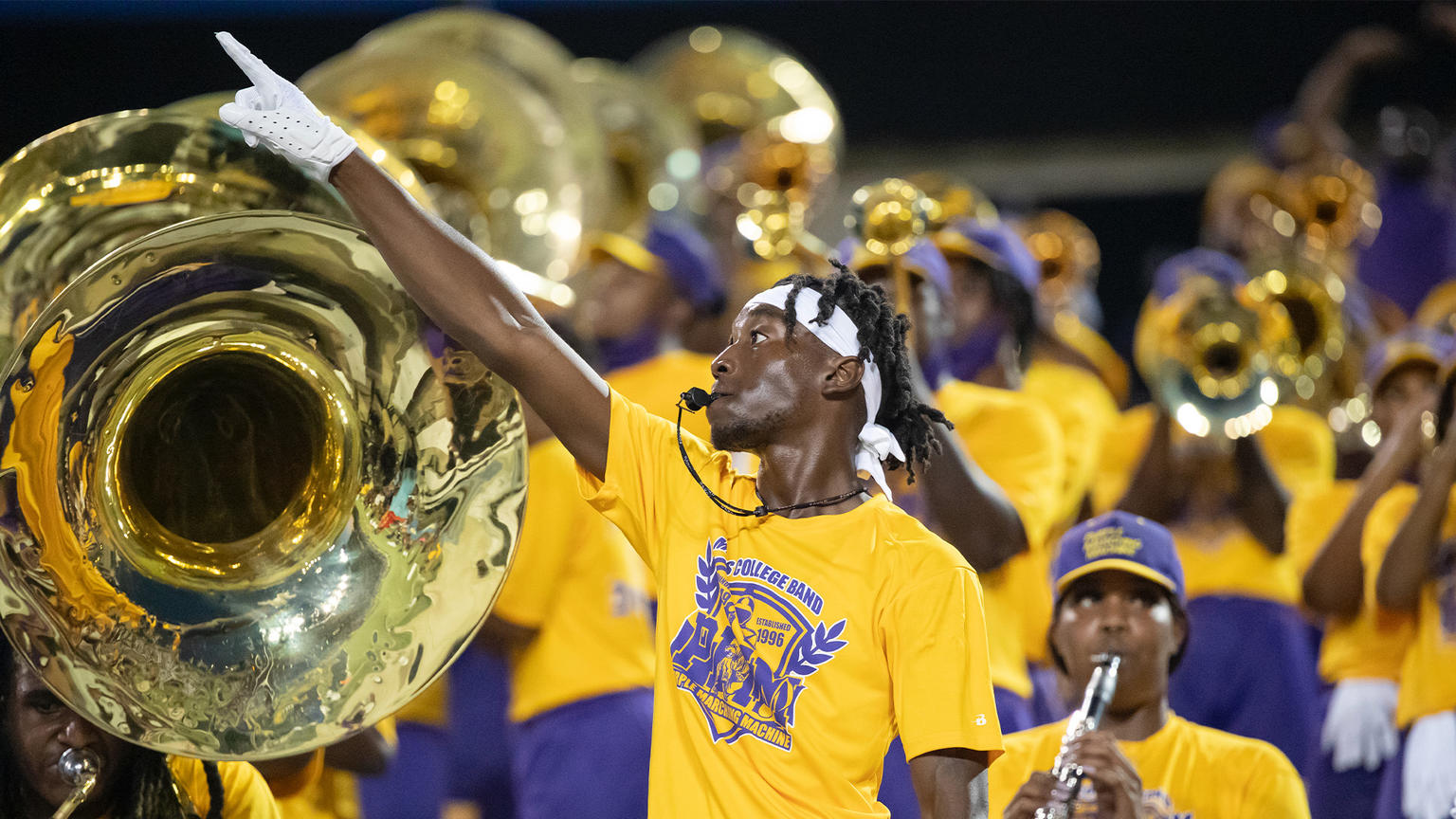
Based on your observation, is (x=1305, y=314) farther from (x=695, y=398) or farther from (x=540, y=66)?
(x=695, y=398)

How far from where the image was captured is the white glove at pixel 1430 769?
3865 mm

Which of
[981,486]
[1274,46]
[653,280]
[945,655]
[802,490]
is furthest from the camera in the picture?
[1274,46]

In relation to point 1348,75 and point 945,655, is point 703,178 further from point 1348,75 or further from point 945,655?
point 945,655

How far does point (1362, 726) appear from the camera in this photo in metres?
4.35

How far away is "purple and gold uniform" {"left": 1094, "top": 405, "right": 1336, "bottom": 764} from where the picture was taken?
477 centimetres

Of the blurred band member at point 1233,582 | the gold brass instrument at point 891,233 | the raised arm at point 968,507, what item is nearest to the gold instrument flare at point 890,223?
the gold brass instrument at point 891,233

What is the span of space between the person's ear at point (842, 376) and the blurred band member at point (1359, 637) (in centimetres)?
218

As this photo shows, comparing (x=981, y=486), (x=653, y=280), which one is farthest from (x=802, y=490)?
(x=653, y=280)

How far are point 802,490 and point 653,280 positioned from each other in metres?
2.88

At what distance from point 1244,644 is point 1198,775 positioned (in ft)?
5.07

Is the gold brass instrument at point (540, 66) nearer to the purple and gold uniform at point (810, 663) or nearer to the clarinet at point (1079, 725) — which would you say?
the clarinet at point (1079, 725)

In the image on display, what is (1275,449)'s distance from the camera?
18.7 ft

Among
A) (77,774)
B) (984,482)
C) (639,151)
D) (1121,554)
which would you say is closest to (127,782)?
(77,774)

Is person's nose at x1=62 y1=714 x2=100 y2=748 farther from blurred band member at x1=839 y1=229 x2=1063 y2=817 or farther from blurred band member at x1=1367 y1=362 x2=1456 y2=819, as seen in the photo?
blurred band member at x1=1367 y1=362 x2=1456 y2=819
